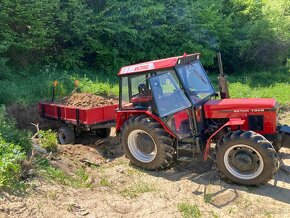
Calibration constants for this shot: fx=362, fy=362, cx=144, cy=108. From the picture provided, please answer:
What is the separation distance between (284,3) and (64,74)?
16589 mm

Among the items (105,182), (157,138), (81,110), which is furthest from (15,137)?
Answer: (157,138)

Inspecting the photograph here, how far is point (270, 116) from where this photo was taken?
20.6ft

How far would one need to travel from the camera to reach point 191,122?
260 inches

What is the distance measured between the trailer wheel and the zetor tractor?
255 centimetres

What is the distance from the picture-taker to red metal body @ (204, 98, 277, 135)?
20.6ft

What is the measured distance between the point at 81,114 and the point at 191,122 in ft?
11.0

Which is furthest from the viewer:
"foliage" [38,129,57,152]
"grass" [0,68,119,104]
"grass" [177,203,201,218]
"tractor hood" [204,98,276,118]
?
"grass" [0,68,119,104]

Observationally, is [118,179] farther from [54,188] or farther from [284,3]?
[284,3]

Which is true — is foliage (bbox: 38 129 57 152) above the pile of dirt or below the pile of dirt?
below

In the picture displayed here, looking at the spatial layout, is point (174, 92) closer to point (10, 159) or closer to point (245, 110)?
point (245, 110)

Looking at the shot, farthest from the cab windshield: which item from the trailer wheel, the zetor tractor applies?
the trailer wheel

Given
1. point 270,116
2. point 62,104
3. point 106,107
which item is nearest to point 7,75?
point 62,104

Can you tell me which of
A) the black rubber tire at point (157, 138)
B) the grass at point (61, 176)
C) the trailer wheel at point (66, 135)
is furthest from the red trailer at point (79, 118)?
the grass at point (61, 176)

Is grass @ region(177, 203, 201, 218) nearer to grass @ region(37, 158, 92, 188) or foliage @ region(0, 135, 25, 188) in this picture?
grass @ region(37, 158, 92, 188)
